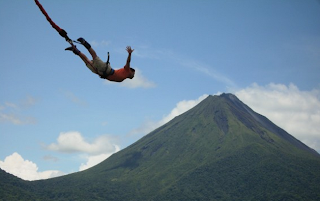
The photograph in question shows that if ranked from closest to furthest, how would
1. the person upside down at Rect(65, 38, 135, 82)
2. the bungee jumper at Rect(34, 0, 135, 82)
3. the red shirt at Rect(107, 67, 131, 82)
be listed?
1. the bungee jumper at Rect(34, 0, 135, 82)
2. the person upside down at Rect(65, 38, 135, 82)
3. the red shirt at Rect(107, 67, 131, 82)

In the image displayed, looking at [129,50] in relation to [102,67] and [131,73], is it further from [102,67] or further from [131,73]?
[131,73]

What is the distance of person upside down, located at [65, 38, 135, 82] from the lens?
433 inches

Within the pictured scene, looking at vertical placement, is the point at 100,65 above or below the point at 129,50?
below

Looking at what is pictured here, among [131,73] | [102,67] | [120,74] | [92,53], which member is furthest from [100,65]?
[131,73]

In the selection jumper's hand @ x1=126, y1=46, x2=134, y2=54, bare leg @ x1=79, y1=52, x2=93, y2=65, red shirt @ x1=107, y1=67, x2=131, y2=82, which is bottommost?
red shirt @ x1=107, y1=67, x2=131, y2=82

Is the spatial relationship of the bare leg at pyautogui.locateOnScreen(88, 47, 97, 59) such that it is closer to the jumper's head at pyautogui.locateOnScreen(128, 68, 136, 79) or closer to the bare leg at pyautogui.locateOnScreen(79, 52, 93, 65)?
the bare leg at pyautogui.locateOnScreen(79, 52, 93, 65)

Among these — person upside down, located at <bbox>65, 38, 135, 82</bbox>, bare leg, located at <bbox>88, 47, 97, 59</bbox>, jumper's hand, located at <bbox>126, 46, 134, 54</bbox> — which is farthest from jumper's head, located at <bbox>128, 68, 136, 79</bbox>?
bare leg, located at <bbox>88, 47, 97, 59</bbox>

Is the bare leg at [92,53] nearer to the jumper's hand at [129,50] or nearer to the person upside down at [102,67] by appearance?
the person upside down at [102,67]

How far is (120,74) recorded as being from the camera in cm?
1166

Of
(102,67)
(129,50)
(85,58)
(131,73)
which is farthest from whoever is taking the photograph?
(131,73)

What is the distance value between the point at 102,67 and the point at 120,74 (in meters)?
0.76

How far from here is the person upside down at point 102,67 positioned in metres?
11.0

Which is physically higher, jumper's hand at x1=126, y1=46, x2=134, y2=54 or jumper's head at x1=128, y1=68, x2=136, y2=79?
jumper's hand at x1=126, y1=46, x2=134, y2=54

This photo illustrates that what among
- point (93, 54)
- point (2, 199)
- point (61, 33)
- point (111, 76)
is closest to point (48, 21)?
point (61, 33)
